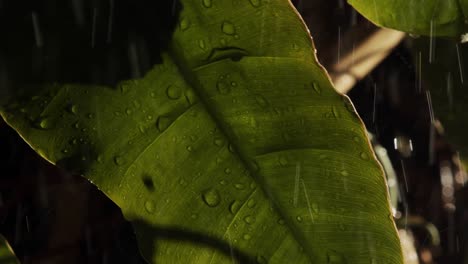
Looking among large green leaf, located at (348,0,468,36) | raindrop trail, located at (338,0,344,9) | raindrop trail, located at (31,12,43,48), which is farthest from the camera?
raindrop trail, located at (338,0,344,9)

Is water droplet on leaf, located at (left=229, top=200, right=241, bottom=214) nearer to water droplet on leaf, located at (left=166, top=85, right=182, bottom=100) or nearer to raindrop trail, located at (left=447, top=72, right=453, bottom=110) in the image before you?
water droplet on leaf, located at (left=166, top=85, right=182, bottom=100)

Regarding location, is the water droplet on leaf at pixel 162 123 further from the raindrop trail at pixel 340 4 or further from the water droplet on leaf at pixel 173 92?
the raindrop trail at pixel 340 4

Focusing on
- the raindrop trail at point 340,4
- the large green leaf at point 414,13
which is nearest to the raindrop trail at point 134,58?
the large green leaf at point 414,13

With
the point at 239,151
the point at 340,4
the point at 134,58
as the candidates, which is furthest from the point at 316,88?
the point at 340,4

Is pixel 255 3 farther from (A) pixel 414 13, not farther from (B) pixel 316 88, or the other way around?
(A) pixel 414 13

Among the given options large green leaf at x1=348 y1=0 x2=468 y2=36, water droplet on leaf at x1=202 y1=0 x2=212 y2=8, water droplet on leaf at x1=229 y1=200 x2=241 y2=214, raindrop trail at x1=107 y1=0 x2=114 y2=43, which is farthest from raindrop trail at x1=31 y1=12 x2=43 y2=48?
large green leaf at x1=348 y1=0 x2=468 y2=36

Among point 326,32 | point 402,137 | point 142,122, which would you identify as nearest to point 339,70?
point 326,32
